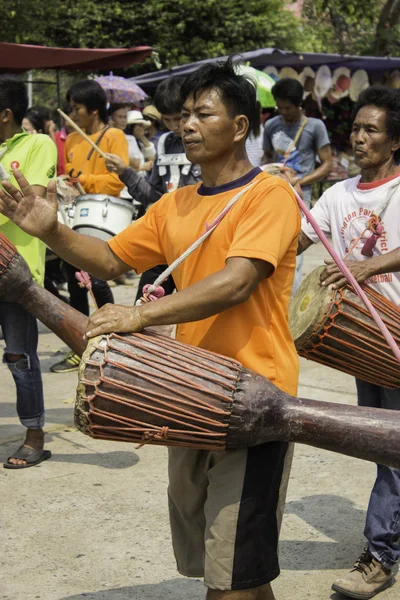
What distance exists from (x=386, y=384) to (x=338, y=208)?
0.69m

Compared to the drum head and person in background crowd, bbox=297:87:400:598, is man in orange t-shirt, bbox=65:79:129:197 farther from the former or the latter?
the drum head

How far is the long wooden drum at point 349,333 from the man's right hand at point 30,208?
989mm

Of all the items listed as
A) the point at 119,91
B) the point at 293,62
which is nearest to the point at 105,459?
the point at 119,91

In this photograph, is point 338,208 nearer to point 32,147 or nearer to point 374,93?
point 374,93

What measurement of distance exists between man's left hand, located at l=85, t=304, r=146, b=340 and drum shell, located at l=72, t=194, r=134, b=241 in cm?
359

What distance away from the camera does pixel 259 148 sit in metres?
8.03

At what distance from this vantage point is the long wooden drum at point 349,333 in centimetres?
311

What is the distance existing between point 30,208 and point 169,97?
2840 mm

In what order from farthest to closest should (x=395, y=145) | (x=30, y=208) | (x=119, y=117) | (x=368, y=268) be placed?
(x=119, y=117) < (x=395, y=145) < (x=368, y=268) < (x=30, y=208)

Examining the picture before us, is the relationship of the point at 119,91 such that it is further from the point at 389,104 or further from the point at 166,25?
the point at 166,25

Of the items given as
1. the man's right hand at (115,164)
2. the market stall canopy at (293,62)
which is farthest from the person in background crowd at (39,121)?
the man's right hand at (115,164)

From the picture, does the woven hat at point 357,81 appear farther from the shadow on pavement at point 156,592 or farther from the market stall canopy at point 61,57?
the shadow on pavement at point 156,592

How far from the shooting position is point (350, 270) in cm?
312

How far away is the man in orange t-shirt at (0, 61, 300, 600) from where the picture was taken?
236 cm
